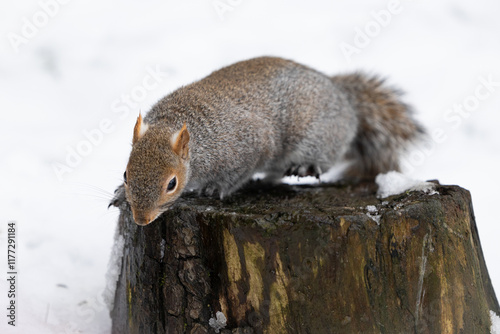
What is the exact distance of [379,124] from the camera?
144 inches

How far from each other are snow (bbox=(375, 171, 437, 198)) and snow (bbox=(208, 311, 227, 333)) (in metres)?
0.96

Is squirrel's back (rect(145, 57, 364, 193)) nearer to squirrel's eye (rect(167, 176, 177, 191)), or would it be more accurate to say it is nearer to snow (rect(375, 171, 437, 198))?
squirrel's eye (rect(167, 176, 177, 191))

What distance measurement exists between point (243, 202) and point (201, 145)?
14.5 inches

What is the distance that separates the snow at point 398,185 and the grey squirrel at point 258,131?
58 cm

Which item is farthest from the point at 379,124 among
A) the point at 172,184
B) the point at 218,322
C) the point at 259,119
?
the point at 218,322

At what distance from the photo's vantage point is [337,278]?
1892 millimetres

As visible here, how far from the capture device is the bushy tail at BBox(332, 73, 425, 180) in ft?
12.0

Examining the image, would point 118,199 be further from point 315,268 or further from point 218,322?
point 315,268

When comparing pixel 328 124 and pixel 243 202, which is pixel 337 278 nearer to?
pixel 243 202

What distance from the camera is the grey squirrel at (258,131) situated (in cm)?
216

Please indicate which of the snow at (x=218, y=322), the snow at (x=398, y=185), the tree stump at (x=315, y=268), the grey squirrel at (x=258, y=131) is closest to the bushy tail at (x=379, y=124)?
the grey squirrel at (x=258, y=131)

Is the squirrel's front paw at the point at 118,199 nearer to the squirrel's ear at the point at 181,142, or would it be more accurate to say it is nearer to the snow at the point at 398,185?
the squirrel's ear at the point at 181,142

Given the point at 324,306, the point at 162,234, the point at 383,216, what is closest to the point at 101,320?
the point at 162,234

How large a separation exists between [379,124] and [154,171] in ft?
6.80
